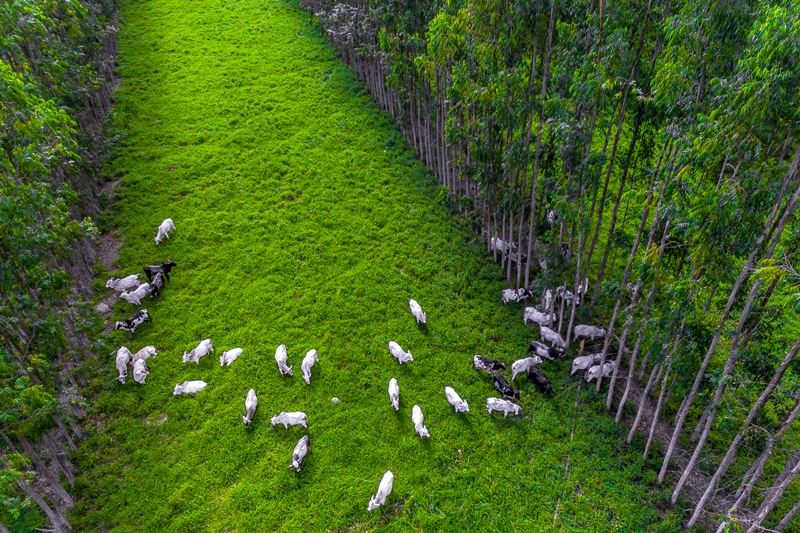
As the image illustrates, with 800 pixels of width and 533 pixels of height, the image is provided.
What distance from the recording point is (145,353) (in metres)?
16.0

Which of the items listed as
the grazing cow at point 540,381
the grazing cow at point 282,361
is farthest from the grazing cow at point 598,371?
the grazing cow at point 282,361

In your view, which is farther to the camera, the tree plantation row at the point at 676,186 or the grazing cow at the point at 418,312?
the grazing cow at the point at 418,312

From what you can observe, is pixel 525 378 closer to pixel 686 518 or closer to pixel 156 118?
pixel 686 518

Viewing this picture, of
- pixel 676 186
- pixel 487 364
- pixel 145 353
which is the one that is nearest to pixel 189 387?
pixel 145 353

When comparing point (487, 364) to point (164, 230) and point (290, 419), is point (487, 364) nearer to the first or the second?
point (290, 419)

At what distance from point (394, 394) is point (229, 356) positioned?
592 cm

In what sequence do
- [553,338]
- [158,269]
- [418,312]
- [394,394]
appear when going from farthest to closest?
[158,269] < [418,312] < [553,338] < [394,394]

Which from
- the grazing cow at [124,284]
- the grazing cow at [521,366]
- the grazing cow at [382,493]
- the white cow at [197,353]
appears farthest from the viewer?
the grazing cow at [124,284]

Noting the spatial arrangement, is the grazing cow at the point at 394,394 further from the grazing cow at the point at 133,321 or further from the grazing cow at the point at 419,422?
the grazing cow at the point at 133,321

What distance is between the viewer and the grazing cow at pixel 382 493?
39.8 feet

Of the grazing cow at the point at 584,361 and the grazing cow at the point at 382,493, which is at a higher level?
the grazing cow at the point at 584,361

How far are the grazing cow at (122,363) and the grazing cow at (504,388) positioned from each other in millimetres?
12336

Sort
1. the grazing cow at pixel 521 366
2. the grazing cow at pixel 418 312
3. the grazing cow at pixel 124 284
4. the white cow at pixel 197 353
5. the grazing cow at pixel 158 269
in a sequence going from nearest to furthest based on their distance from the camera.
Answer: the grazing cow at pixel 521 366 < the white cow at pixel 197 353 < the grazing cow at pixel 418 312 < the grazing cow at pixel 124 284 < the grazing cow at pixel 158 269

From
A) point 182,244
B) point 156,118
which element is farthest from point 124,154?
point 182,244
